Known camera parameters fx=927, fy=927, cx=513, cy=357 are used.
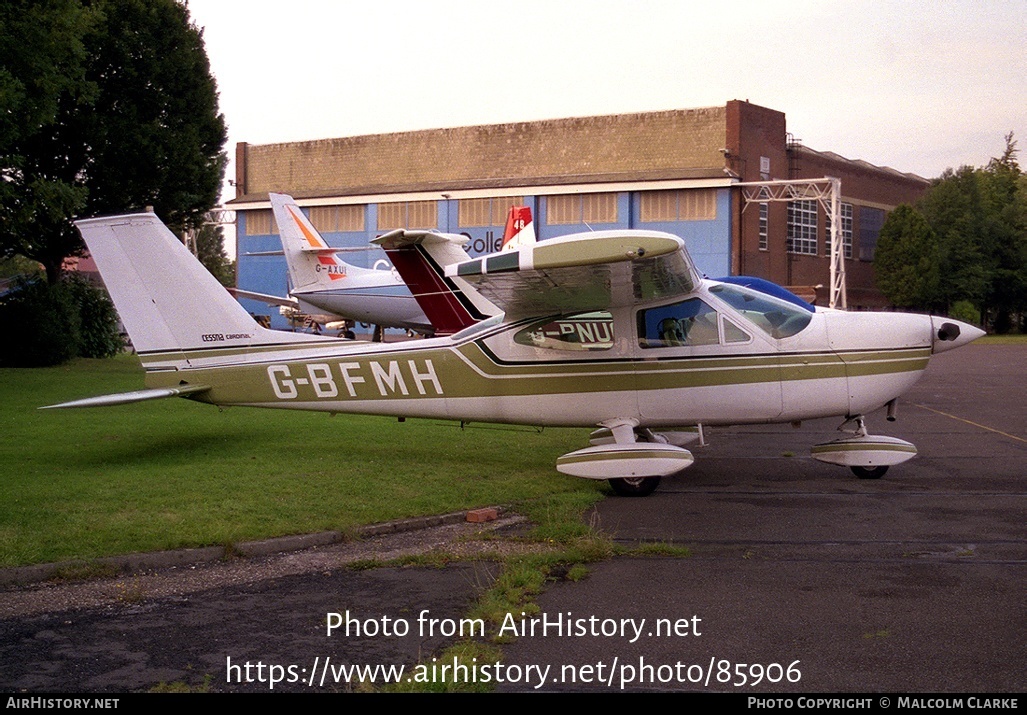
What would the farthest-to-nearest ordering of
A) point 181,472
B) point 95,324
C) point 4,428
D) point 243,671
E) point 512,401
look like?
point 95,324, point 4,428, point 512,401, point 181,472, point 243,671

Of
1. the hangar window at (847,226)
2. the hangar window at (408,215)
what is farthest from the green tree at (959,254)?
the hangar window at (408,215)

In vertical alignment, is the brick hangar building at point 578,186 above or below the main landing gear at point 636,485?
above

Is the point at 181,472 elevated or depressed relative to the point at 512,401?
depressed

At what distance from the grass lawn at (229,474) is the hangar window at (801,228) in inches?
1827

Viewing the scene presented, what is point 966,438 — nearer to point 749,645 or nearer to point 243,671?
point 749,645

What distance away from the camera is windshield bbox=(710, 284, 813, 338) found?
9.68 m

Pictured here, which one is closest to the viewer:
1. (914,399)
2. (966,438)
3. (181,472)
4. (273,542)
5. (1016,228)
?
(273,542)

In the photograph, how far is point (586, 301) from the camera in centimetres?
959

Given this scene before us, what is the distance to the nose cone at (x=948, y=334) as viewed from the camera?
952cm

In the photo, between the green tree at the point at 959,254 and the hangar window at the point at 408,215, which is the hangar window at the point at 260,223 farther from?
the green tree at the point at 959,254

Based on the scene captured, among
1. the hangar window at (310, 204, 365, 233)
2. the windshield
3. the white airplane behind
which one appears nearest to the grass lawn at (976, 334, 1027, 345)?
the white airplane behind

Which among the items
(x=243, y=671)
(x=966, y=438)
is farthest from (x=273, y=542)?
(x=966, y=438)

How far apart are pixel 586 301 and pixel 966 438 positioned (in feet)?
23.3

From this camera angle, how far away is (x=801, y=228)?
190 ft
